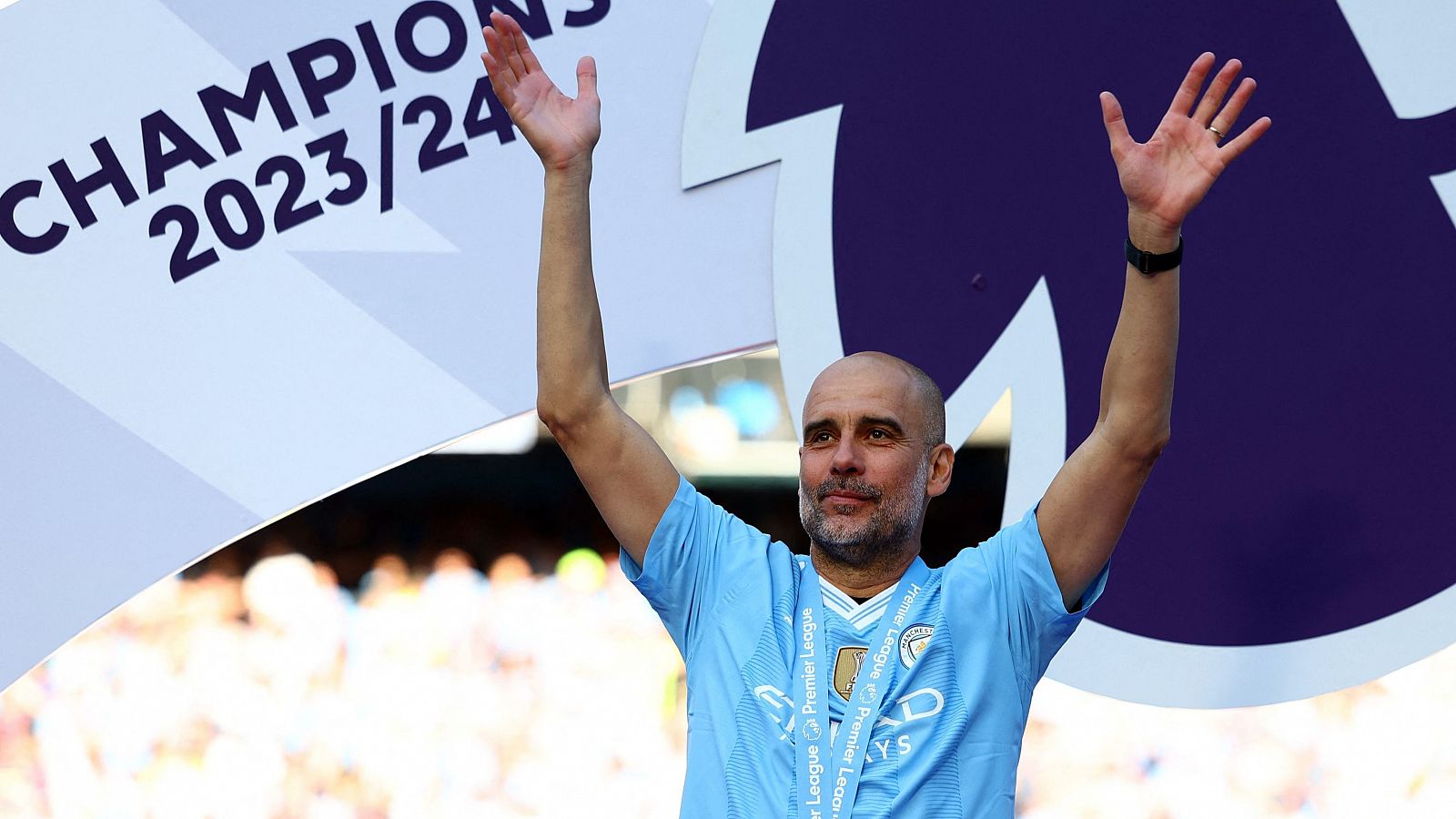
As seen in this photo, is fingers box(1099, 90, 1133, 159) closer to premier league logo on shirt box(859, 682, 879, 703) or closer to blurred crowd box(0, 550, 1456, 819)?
premier league logo on shirt box(859, 682, 879, 703)

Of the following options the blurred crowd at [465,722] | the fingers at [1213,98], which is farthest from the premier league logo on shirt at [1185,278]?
the fingers at [1213,98]

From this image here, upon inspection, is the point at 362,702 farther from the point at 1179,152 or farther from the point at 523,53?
the point at 1179,152

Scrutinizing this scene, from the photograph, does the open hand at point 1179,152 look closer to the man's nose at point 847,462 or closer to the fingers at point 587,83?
the man's nose at point 847,462

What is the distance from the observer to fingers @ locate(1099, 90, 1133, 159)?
1598 mm

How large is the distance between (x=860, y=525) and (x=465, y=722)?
2.36 m

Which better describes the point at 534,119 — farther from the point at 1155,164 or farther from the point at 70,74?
the point at 70,74

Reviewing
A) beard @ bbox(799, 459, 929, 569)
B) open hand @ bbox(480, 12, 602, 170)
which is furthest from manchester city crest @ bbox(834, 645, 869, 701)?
open hand @ bbox(480, 12, 602, 170)

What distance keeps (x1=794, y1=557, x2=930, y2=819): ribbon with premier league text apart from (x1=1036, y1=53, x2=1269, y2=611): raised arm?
0.68ft

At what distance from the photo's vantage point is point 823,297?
215 centimetres

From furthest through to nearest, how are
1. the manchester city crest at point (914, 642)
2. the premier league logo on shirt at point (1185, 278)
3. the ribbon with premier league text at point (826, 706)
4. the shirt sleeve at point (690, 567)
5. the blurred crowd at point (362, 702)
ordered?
the blurred crowd at point (362, 702)
the premier league logo on shirt at point (1185, 278)
the shirt sleeve at point (690, 567)
the manchester city crest at point (914, 642)
the ribbon with premier league text at point (826, 706)

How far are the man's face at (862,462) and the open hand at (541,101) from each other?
0.43 meters

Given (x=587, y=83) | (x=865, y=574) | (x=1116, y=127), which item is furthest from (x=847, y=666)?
(x=587, y=83)

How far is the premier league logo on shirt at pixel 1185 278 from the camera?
6.84 feet

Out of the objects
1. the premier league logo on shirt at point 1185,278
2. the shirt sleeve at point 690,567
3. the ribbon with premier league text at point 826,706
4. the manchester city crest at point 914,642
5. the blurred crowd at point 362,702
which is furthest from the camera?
the blurred crowd at point 362,702
